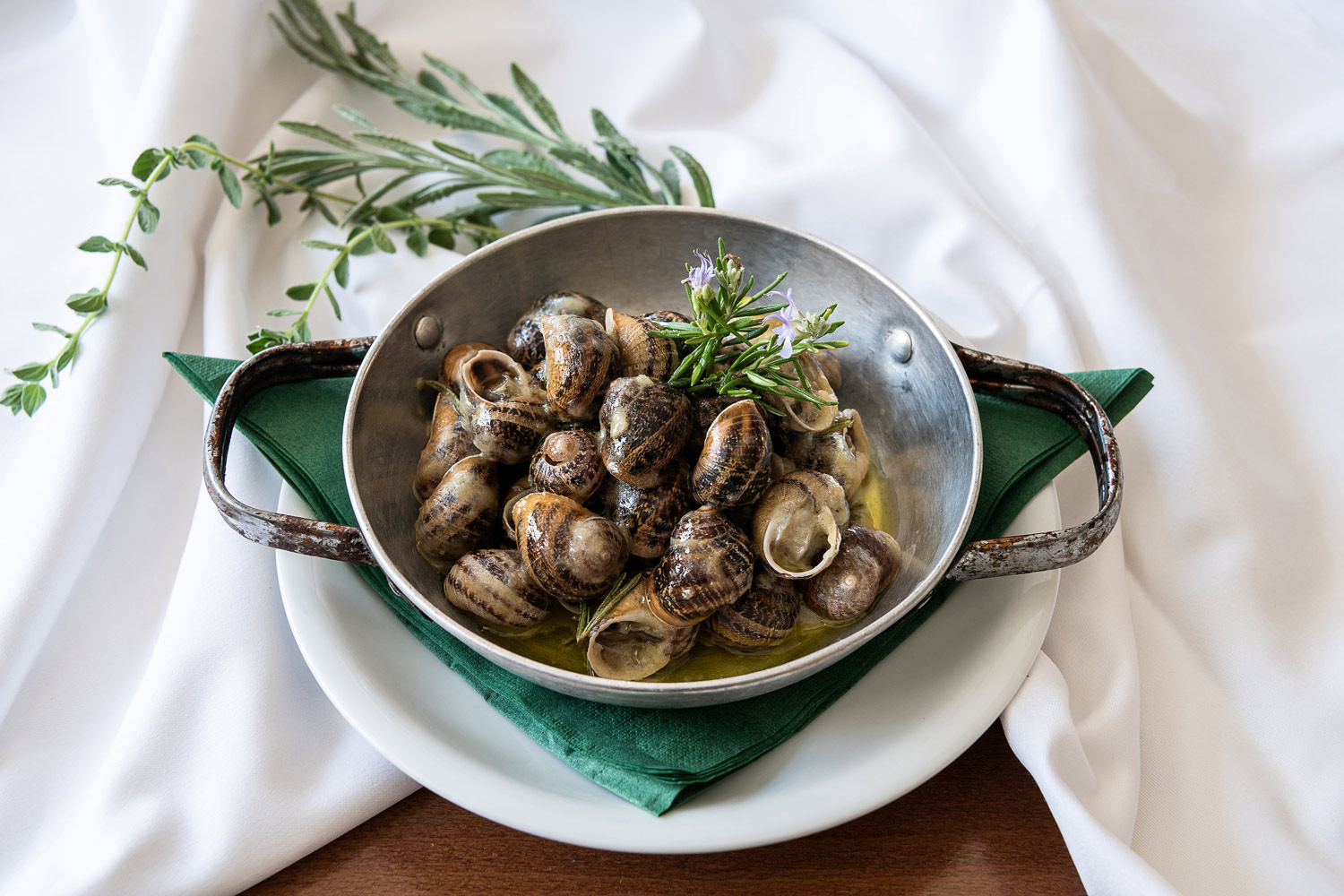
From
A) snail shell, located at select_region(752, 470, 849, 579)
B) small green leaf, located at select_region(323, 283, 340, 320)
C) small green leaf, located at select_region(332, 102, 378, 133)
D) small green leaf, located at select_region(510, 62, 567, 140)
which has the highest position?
A: small green leaf, located at select_region(332, 102, 378, 133)

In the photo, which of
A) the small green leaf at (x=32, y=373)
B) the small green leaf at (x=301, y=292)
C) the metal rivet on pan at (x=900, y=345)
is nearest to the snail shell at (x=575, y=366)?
the metal rivet on pan at (x=900, y=345)

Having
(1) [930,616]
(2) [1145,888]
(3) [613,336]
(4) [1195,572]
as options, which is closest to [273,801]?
(3) [613,336]

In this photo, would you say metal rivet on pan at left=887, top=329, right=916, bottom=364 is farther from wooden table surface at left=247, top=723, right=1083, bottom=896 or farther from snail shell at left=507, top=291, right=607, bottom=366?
wooden table surface at left=247, top=723, right=1083, bottom=896

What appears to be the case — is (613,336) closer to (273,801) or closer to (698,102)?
(273,801)

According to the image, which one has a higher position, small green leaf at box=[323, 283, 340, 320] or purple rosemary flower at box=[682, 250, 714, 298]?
small green leaf at box=[323, 283, 340, 320]

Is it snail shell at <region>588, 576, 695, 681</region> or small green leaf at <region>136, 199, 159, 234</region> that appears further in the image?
small green leaf at <region>136, 199, 159, 234</region>

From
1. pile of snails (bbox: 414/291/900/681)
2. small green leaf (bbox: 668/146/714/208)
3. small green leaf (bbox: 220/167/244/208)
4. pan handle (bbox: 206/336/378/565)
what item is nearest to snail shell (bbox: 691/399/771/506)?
pile of snails (bbox: 414/291/900/681)
